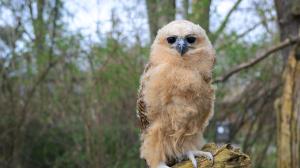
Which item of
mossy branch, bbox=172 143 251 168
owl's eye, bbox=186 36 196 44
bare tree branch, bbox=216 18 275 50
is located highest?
bare tree branch, bbox=216 18 275 50

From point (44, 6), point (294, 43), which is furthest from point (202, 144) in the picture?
point (44, 6)

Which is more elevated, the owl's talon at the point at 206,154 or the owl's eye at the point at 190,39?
the owl's eye at the point at 190,39

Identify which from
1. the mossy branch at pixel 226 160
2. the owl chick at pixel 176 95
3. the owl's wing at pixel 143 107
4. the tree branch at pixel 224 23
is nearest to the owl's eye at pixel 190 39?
the owl chick at pixel 176 95

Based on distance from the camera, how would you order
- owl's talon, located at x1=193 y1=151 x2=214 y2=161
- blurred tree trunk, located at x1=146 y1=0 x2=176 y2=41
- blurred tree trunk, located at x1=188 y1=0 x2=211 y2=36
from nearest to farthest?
owl's talon, located at x1=193 y1=151 x2=214 y2=161
blurred tree trunk, located at x1=188 y1=0 x2=211 y2=36
blurred tree trunk, located at x1=146 y1=0 x2=176 y2=41

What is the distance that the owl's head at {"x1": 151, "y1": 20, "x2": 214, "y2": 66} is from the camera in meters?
A: 2.70

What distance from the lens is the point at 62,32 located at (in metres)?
5.27

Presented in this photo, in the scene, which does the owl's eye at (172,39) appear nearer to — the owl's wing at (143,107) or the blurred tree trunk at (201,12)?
the owl's wing at (143,107)

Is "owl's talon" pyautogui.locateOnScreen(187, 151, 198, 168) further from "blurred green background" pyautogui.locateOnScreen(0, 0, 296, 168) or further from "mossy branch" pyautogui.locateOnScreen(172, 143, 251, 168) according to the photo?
"blurred green background" pyautogui.locateOnScreen(0, 0, 296, 168)

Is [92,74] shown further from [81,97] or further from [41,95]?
[41,95]

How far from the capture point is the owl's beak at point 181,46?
2.68 meters

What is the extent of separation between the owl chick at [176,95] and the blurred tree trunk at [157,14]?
2.41 metres

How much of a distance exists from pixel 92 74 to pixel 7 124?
57.7 inches

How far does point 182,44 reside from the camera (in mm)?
2697

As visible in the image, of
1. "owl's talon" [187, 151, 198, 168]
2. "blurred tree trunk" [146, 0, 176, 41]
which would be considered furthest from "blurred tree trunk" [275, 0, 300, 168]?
"owl's talon" [187, 151, 198, 168]
